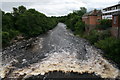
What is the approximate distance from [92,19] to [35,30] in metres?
11.9

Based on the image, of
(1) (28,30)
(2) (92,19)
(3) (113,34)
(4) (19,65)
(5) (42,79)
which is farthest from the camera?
(1) (28,30)

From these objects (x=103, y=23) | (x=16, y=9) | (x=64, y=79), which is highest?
(x=16, y=9)

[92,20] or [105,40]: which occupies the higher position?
[92,20]

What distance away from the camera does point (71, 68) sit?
32.9 ft

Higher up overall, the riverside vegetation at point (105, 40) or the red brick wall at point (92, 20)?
the red brick wall at point (92, 20)

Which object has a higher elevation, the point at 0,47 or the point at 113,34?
the point at 113,34

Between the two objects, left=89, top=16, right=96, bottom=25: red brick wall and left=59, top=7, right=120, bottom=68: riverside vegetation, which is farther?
left=89, top=16, right=96, bottom=25: red brick wall

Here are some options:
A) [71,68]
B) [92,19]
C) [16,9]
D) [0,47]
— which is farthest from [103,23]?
[16,9]

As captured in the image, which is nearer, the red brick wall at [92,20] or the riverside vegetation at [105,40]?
the riverside vegetation at [105,40]

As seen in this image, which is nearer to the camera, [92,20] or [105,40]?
[105,40]

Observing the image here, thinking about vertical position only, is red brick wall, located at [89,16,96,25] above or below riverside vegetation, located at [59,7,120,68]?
above

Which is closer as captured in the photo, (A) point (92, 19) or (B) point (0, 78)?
(B) point (0, 78)

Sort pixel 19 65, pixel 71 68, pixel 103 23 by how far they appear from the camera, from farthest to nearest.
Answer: pixel 103 23
pixel 19 65
pixel 71 68

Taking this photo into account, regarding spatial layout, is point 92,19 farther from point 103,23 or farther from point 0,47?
point 0,47
